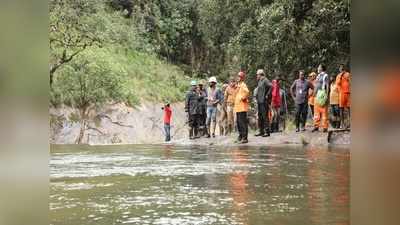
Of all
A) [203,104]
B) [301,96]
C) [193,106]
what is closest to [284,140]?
[301,96]

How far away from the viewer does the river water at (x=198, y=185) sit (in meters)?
4.72

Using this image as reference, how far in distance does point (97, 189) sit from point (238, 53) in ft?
7.96

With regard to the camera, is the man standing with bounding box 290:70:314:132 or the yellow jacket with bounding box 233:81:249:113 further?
the yellow jacket with bounding box 233:81:249:113

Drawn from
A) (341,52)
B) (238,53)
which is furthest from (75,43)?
(341,52)

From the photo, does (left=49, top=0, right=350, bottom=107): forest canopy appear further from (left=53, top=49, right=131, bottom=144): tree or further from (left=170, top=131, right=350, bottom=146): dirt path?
(left=170, top=131, right=350, bottom=146): dirt path

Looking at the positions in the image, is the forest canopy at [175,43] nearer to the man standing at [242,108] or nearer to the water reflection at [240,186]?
the man standing at [242,108]

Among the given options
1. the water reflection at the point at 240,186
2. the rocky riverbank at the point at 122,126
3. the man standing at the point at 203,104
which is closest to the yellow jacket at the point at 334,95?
the water reflection at the point at 240,186

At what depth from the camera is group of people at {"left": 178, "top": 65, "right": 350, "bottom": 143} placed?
20.6 ft

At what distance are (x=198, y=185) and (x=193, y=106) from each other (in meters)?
1.52

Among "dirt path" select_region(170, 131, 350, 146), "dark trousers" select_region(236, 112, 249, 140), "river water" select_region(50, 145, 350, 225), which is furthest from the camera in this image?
"dark trousers" select_region(236, 112, 249, 140)

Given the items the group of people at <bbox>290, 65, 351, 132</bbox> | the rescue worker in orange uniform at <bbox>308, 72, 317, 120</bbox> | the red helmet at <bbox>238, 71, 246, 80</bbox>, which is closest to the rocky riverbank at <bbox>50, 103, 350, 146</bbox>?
the red helmet at <bbox>238, 71, 246, 80</bbox>

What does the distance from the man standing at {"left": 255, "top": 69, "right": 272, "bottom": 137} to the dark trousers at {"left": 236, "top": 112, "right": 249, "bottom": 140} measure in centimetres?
17
